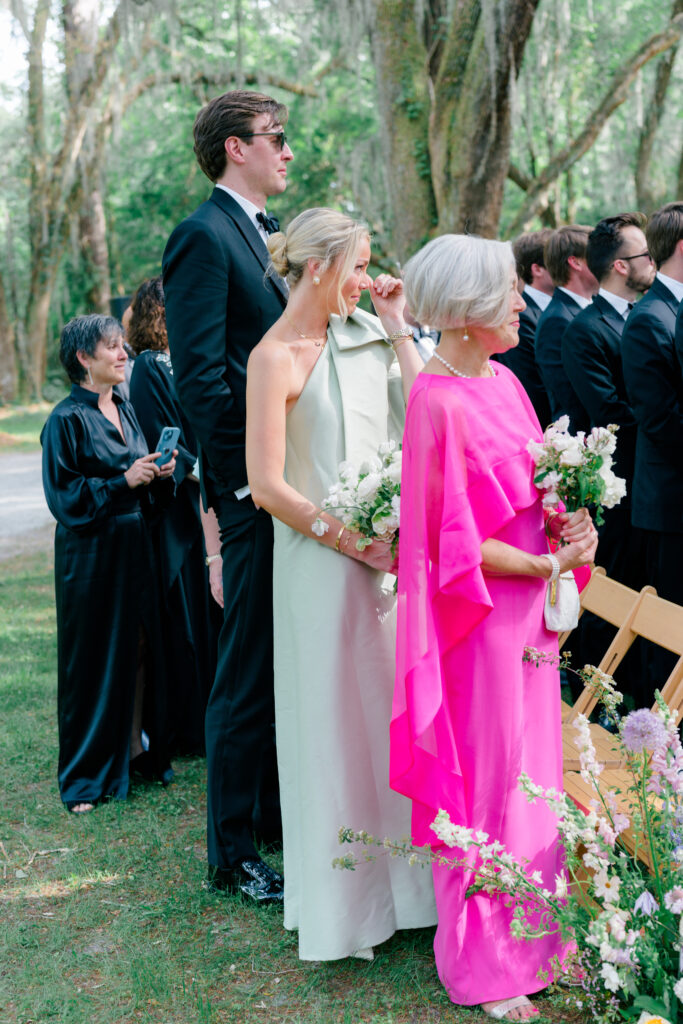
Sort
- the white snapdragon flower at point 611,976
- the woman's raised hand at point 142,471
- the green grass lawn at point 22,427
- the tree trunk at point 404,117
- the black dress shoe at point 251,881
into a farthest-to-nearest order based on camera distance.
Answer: the green grass lawn at point 22,427
the tree trunk at point 404,117
the woman's raised hand at point 142,471
the black dress shoe at point 251,881
the white snapdragon flower at point 611,976

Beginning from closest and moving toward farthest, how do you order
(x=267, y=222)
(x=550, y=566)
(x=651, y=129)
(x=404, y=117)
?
(x=550, y=566) < (x=267, y=222) < (x=404, y=117) < (x=651, y=129)

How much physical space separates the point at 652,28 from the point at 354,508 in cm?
1684

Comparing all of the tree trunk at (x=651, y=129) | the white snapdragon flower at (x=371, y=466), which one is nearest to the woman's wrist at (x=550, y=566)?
the white snapdragon flower at (x=371, y=466)

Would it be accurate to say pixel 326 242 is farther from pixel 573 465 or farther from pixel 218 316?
pixel 573 465

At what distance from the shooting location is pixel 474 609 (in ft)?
9.92

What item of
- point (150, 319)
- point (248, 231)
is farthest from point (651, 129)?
point (248, 231)

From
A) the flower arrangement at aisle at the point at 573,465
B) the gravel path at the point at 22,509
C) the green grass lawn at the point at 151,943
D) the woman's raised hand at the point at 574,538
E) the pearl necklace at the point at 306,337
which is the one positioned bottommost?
the gravel path at the point at 22,509

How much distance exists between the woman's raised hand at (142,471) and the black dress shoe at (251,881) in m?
1.85

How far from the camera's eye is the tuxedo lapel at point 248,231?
12.4 ft

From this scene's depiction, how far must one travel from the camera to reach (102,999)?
11.3 ft

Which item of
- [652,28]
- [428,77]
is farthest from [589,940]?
[652,28]

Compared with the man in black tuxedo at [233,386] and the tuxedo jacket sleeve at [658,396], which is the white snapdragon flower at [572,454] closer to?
the man in black tuxedo at [233,386]

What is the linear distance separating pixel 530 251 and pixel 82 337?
303 centimetres

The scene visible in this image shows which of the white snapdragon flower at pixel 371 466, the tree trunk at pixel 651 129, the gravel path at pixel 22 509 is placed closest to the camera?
the white snapdragon flower at pixel 371 466
